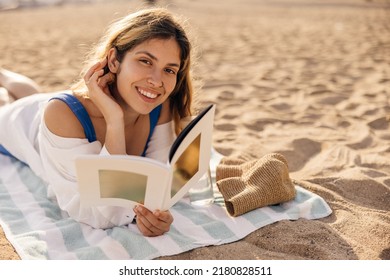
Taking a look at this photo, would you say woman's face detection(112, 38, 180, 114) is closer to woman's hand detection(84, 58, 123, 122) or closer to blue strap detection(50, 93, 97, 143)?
woman's hand detection(84, 58, 123, 122)

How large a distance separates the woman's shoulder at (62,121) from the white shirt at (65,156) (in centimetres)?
3

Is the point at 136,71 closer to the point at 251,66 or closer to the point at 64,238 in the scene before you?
the point at 64,238

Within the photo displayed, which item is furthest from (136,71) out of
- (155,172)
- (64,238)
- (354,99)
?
(354,99)

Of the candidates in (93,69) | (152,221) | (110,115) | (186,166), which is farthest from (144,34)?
(152,221)

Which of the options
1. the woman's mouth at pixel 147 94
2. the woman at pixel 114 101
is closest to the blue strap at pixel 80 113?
Result: the woman at pixel 114 101

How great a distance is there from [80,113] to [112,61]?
29 centimetres

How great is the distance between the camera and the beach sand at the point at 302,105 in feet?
7.00

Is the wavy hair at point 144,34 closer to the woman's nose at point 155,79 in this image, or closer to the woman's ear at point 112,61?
the woman's ear at point 112,61

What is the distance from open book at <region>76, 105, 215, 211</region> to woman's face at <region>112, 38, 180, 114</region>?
28 cm

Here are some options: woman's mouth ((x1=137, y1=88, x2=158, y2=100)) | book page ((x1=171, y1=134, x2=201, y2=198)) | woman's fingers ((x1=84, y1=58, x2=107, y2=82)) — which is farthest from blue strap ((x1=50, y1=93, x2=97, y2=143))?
book page ((x1=171, y1=134, x2=201, y2=198))

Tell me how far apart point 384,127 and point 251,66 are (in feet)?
8.16

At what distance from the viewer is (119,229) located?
2.15 meters

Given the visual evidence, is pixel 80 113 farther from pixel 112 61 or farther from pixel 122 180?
pixel 122 180
